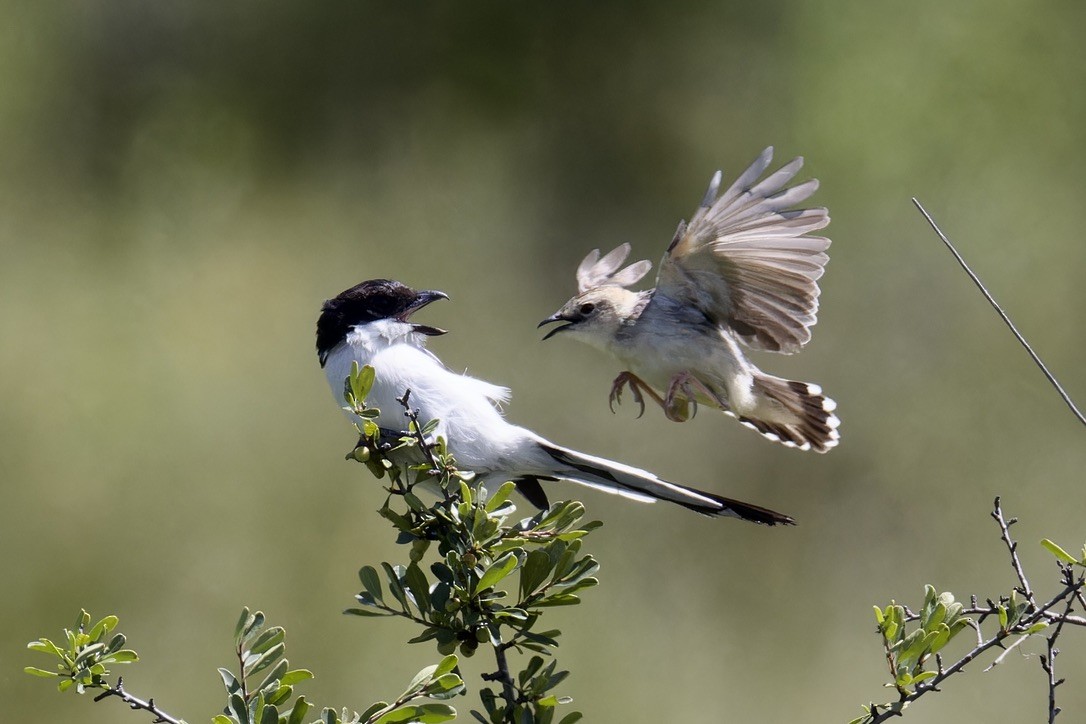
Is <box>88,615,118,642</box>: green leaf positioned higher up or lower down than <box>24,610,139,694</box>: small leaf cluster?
higher up

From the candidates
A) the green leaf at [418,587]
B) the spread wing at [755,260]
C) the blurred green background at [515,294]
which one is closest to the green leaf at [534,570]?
the green leaf at [418,587]

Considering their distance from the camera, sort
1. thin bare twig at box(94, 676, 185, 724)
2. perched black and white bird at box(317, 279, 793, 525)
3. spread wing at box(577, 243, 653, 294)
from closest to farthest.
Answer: thin bare twig at box(94, 676, 185, 724), perched black and white bird at box(317, 279, 793, 525), spread wing at box(577, 243, 653, 294)

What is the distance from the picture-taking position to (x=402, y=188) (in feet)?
26.9

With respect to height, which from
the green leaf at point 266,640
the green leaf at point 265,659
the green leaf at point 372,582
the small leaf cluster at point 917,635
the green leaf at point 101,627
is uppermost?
the green leaf at point 372,582

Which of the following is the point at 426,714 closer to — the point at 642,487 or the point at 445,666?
the point at 445,666

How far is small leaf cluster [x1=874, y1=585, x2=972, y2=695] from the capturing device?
2.32 meters

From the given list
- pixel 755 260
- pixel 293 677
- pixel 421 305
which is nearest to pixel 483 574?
pixel 293 677

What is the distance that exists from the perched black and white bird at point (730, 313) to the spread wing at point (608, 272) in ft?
1.38

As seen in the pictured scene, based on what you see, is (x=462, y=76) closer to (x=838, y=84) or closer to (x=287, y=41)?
(x=287, y=41)

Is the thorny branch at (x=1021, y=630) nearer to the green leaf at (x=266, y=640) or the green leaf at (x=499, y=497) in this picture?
the green leaf at (x=499, y=497)

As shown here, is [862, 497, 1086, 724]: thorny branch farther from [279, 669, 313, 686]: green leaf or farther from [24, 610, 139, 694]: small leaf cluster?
[24, 610, 139, 694]: small leaf cluster

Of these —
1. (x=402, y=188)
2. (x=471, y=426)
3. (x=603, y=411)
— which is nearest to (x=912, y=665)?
(x=471, y=426)

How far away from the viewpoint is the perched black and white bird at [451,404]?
3070 millimetres

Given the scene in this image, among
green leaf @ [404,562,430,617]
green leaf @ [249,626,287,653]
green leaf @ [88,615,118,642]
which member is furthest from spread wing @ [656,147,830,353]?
green leaf @ [88,615,118,642]
